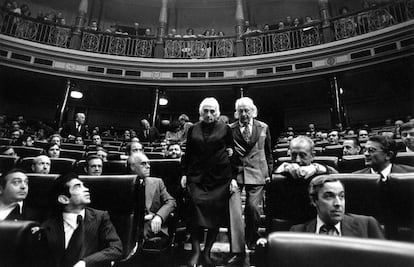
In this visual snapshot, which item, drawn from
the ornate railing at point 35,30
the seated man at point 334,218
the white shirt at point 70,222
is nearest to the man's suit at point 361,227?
the seated man at point 334,218

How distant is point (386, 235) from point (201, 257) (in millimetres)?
1036

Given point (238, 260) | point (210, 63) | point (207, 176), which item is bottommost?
point (238, 260)

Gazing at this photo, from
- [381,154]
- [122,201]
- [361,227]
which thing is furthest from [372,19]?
[122,201]

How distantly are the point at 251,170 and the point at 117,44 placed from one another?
699 cm

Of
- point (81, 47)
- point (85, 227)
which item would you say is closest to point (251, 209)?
point (85, 227)

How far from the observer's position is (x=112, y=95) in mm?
8562

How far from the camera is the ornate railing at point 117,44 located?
753cm

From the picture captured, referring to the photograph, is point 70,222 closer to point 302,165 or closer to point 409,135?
point 302,165

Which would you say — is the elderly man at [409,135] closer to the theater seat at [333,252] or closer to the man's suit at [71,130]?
the theater seat at [333,252]

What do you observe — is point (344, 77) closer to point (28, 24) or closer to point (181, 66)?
point (181, 66)

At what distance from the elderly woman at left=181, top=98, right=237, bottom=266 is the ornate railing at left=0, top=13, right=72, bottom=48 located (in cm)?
694

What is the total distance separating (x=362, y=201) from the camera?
1335 millimetres

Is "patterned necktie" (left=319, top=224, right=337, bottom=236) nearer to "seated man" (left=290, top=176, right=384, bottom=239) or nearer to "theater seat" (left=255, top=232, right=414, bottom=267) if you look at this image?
"seated man" (left=290, top=176, right=384, bottom=239)

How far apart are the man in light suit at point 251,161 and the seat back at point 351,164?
70 centimetres
